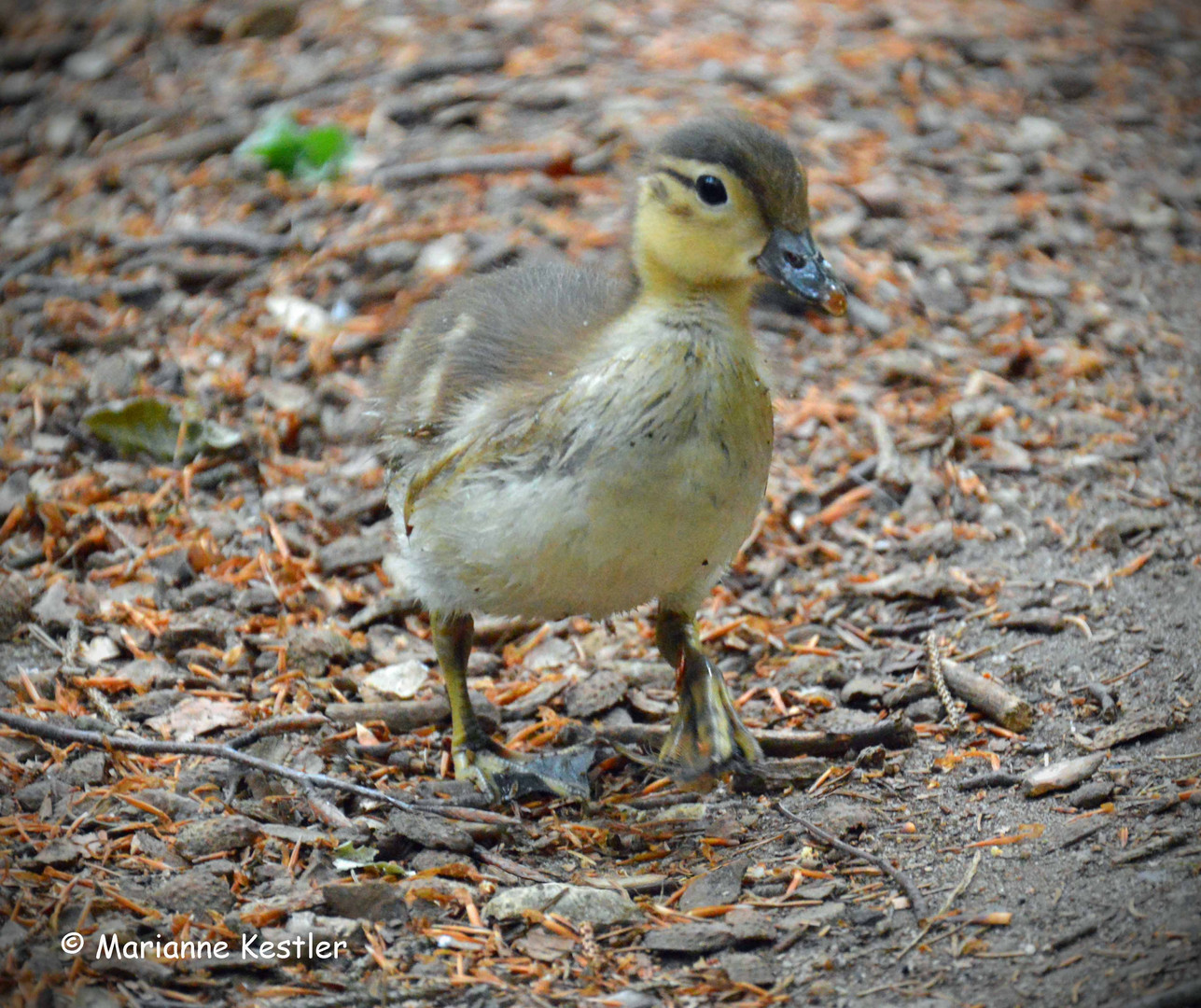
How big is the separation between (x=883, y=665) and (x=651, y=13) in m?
4.86

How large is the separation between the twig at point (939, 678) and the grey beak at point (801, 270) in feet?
3.87

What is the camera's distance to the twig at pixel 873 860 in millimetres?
3004

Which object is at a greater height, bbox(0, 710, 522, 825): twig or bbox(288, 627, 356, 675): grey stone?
bbox(0, 710, 522, 825): twig

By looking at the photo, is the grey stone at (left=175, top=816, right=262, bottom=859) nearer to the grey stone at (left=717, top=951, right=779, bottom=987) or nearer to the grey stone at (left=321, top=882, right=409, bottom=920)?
the grey stone at (left=321, top=882, right=409, bottom=920)

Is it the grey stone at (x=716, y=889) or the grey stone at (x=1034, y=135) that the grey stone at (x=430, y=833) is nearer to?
the grey stone at (x=716, y=889)

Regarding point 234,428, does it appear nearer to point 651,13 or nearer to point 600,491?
point 600,491

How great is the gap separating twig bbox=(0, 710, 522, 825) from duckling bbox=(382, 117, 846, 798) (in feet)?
→ 1.27

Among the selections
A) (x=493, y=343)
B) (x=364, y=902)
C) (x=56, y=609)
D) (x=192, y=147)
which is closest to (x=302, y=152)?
(x=192, y=147)

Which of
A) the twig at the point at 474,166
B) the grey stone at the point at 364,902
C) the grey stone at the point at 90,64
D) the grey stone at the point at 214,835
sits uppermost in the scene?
the grey stone at the point at 364,902

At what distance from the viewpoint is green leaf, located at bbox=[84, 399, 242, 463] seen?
5098 millimetres

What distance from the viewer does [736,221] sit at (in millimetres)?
3396

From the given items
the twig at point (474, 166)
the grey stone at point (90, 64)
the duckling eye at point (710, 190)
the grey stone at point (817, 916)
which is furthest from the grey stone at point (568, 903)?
the grey stone at point (90, 64)

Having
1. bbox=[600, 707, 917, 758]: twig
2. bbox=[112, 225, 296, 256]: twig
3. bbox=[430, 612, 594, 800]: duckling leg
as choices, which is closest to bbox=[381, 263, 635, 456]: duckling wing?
bbox=[430, 612, 594, 800]: duckling leg

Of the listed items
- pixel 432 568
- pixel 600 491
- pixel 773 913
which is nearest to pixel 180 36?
pixel 432 568
